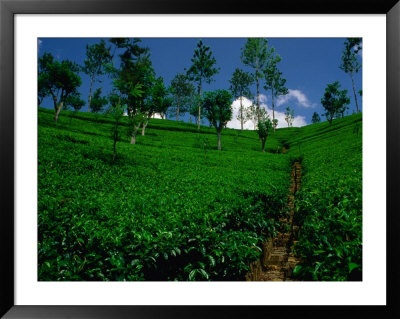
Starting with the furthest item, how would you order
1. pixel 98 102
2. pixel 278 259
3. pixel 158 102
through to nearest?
1. pixel 158 102
2. pixel 98 102
3. pixel 278 259

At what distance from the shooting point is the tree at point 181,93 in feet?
18.3

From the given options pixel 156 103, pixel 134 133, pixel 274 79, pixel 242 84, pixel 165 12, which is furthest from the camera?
pixel 134 133

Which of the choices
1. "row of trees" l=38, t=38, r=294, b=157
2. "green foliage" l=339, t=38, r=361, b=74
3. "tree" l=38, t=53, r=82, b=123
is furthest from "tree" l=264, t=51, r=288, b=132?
"tree" l=38, t=53, r=82, b=123

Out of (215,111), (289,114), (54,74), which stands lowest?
(289,114)

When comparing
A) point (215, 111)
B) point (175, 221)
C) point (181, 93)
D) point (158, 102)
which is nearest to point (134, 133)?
point (158, 102)

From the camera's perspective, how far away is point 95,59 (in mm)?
3855

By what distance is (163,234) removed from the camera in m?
2.94

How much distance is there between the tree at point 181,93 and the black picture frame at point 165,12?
238 centimetres

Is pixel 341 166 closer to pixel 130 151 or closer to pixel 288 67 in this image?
pixel 288 67

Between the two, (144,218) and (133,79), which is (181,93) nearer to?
(133,79)

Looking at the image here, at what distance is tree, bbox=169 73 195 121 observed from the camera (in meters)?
5.57

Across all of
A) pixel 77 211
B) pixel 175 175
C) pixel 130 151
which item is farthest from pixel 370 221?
pixel 130 151

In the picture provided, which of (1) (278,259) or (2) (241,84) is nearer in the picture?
(1) (278,259)

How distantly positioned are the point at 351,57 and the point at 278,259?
2.90 meters
